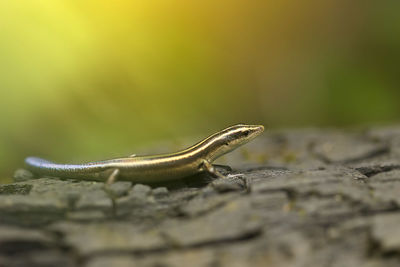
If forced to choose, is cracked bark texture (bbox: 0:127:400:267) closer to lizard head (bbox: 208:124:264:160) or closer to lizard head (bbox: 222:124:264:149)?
lizard head (bbox: 208:124:264:160)

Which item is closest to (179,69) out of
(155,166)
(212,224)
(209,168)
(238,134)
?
(238,134)

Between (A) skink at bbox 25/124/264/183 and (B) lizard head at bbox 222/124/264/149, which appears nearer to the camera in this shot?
(A) skink at bbox 25/124/264/183

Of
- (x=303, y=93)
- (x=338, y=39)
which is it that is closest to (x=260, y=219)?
(x=303, y=93)

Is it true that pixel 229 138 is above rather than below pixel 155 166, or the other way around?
above

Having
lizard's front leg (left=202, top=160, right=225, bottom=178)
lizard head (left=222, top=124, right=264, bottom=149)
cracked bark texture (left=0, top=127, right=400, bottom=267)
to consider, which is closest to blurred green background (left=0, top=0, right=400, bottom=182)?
lizard head (left=222, top=124, right=264, bottom=149)

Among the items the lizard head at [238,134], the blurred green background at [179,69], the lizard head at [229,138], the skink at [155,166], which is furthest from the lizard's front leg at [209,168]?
the blurred green background at [179,69]

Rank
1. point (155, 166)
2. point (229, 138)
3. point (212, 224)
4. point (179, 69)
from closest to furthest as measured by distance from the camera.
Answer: point (212, 224) → point (155, 166) → point (229, 138) → point (179, 69)

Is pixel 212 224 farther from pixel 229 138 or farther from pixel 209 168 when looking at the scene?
pixel 229 138

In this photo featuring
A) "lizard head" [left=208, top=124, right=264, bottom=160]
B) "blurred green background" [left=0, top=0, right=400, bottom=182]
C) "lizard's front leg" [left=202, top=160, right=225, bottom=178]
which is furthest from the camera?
"blurred green background" [left=0, top=0, right=400, bottom=182]
